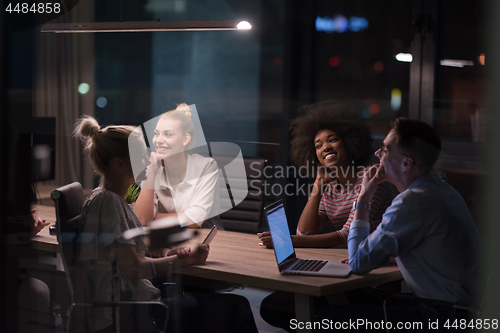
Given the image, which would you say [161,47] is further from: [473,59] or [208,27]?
[473,59]

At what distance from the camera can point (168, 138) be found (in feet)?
6.75

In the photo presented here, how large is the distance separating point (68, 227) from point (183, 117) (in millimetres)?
675

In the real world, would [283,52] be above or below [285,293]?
above

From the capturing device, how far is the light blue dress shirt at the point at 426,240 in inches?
56.4

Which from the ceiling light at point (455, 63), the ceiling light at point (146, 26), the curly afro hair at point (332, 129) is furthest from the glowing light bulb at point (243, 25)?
the ceiling light at point (455, 63)

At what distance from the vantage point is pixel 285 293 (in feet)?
5.16

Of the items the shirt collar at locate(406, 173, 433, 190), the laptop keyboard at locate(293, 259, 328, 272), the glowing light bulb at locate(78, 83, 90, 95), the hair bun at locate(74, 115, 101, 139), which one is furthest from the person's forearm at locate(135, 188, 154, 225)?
the shirt collar at locate(406, 173, 433, 190)

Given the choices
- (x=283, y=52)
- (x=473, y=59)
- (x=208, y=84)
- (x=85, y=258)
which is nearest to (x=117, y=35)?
(x=208, y=84)

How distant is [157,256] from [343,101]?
1.09 m

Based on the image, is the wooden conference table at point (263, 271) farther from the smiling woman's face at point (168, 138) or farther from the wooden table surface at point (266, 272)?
the smiling woman's face at point (168, 138)

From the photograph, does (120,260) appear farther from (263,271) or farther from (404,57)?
(404,57)

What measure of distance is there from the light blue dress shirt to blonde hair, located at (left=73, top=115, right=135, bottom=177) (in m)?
0.92

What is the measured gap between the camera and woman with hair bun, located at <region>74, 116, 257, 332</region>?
1.58 meters

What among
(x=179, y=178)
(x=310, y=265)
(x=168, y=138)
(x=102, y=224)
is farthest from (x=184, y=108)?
(x=310, y=265)
